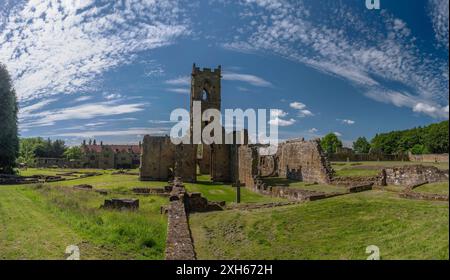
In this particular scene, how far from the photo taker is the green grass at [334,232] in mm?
8484

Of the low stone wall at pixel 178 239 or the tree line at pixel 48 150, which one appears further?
the tree line at pixel 48 150

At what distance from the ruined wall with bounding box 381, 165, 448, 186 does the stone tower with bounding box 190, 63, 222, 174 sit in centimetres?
3335

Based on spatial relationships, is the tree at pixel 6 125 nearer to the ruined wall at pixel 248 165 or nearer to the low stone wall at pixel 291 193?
the ruined wall at pixel 248 165

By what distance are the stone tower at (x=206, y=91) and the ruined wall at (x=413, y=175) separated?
33.3 meters

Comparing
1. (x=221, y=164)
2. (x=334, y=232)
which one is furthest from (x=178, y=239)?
(x=221, y=164)

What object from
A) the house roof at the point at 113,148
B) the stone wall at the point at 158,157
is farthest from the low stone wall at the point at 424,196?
the house roof at the point at 113,148

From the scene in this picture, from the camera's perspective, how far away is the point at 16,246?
1059 cm

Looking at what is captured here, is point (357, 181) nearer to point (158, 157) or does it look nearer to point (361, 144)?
point (158, 157)

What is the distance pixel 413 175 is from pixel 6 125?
48426 mm

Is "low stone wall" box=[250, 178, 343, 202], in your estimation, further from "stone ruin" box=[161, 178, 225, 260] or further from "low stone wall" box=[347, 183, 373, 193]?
"stone ruin" box=[161, 178, 225, 260]

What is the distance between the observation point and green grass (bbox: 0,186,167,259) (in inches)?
405
